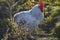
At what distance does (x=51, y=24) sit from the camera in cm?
505

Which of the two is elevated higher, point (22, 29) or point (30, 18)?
point (30, 18)

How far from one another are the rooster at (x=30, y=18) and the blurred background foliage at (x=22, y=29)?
0.39ft

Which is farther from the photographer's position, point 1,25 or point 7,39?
point 1,25

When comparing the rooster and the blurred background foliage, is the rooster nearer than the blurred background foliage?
No

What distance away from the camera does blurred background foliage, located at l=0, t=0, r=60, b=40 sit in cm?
416

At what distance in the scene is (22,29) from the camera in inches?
177

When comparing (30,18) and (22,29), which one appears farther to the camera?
(30,18)

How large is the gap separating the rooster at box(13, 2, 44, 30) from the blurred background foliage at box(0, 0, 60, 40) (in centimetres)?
12

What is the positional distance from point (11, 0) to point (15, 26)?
4.47ft

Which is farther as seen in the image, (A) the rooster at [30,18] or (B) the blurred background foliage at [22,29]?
(A) the rooster at [30,18]

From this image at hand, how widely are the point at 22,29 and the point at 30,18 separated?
0.50 metres

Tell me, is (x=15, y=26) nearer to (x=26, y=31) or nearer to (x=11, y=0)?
(x=26, y=31)

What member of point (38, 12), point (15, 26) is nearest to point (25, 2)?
point (38, 12)

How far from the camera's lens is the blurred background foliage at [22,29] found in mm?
4162
